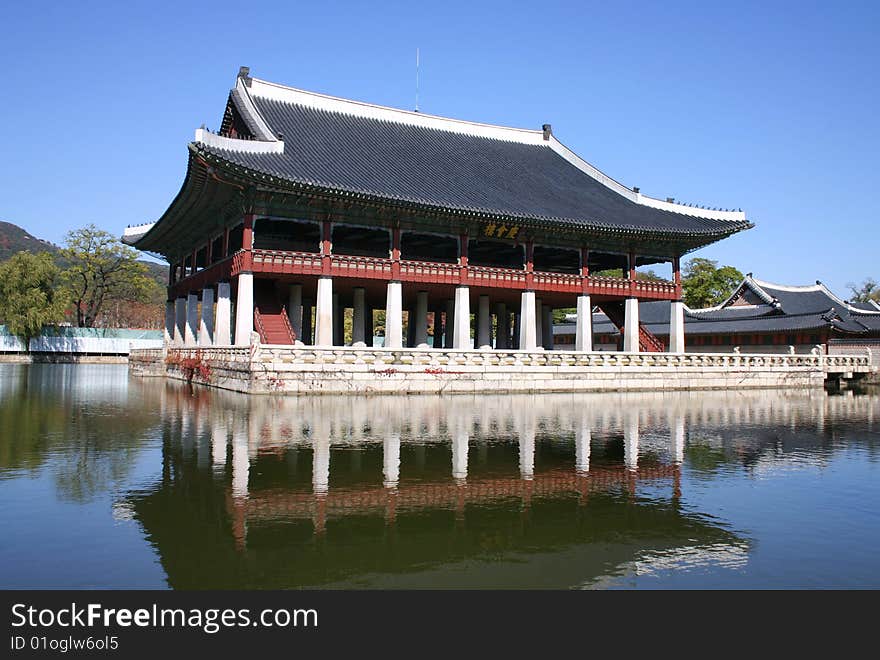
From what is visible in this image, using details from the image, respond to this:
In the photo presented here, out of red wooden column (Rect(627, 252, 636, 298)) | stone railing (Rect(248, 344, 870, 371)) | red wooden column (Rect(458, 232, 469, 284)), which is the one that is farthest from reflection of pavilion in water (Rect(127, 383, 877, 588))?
red wooden column (Rect(627, 252, 636, 298))

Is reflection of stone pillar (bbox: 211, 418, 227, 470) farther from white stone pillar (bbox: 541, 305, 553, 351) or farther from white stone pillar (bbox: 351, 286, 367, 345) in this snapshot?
white stone pillar (bbox: 541, 305, 553, 351)

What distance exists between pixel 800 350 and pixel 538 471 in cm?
5000

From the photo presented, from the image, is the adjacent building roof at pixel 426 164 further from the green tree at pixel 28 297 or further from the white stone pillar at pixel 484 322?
the green tree at pixel 28 297

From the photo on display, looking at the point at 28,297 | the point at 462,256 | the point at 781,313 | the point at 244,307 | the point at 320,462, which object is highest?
the point at 462,256

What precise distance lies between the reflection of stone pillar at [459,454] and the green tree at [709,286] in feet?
233

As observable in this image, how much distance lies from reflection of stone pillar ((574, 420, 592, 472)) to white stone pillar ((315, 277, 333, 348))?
16.4 meters

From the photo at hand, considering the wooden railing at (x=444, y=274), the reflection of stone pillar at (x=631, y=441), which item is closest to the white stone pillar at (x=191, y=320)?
the wooden railing at (x=444, y=274)

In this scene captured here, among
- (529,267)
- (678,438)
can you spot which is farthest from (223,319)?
(678,438)

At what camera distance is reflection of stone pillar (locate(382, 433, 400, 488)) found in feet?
37.4

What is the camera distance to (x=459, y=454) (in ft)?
46.5

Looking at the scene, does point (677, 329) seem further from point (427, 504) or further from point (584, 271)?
point (427, 504)

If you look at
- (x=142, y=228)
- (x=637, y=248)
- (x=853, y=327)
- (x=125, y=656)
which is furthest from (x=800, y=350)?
(x=125, y=656)

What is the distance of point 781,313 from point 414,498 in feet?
181

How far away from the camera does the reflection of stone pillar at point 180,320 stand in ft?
165
